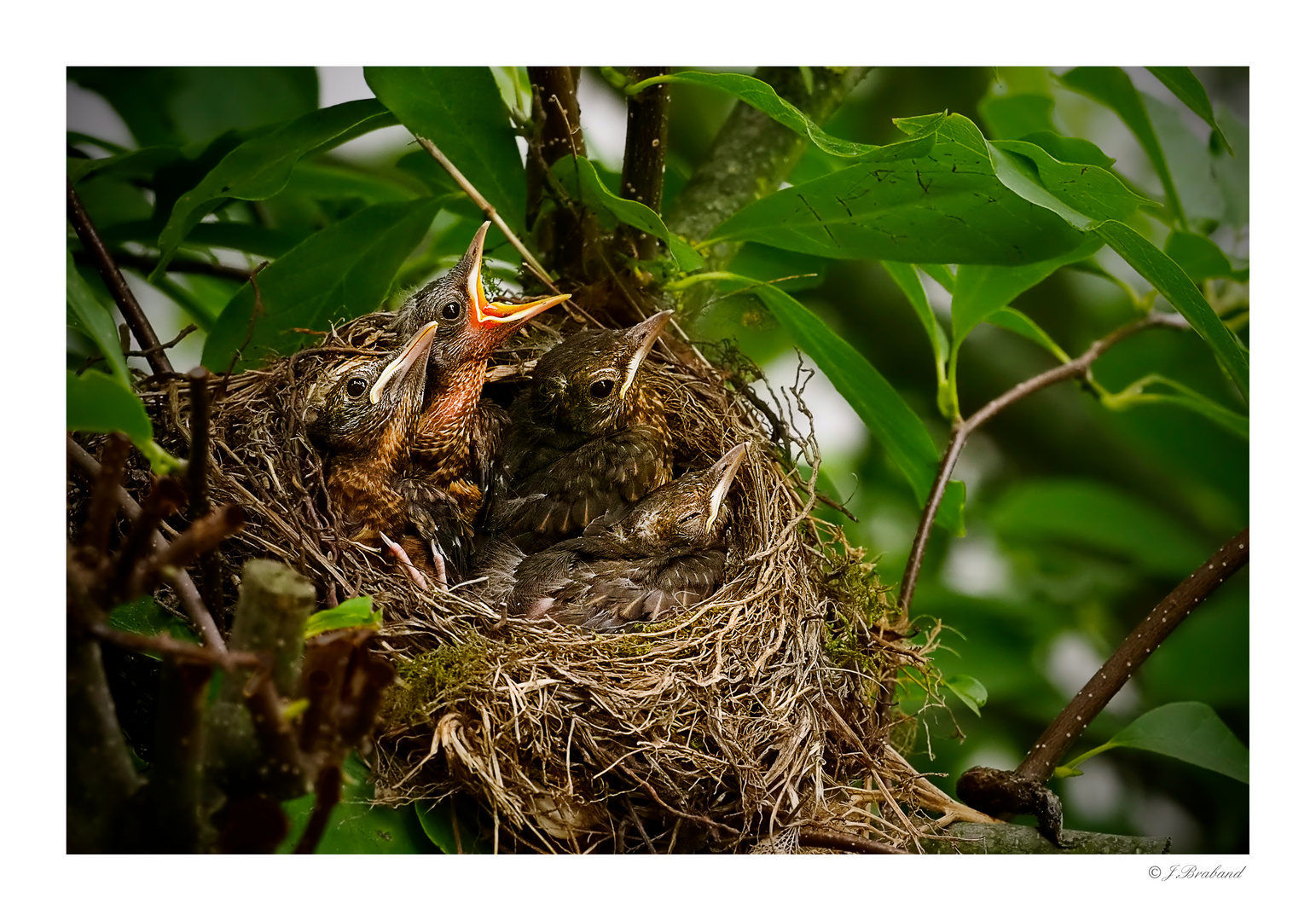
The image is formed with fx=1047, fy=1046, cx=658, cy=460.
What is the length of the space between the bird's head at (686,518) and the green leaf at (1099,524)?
A: 3.34ft

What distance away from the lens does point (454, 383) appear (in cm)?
165

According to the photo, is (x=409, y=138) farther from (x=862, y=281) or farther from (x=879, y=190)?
(x=862, y=281)

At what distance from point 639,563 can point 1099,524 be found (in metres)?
1.26

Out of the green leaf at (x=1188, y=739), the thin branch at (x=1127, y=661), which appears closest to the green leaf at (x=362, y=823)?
the thin branch at (x=1127, y=661)

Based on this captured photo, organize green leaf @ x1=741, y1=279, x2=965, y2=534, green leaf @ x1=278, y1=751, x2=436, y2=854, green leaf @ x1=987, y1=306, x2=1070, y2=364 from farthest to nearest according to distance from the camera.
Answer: green leaf @ x1=987, y1=306, x2=1070, y2=364 < green leaf @ x1=741, y1=279, x2=965, y2=534 < green leaf @ x1=278, y1=751, x2=436, y2=854

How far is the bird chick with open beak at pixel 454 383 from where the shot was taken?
157 cm

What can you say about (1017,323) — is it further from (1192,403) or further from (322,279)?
(322,279)

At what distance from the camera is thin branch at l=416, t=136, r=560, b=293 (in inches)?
52.2

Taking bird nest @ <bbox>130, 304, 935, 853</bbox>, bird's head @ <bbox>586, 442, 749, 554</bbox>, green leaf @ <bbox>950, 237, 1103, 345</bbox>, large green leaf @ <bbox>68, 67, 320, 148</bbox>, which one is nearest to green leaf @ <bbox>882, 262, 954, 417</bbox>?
green leaf @ <bbox>950, 237, 1103, 345</bbox>

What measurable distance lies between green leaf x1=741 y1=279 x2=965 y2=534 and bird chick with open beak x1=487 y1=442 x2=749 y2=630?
172 mm

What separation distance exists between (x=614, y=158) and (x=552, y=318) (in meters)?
0.41

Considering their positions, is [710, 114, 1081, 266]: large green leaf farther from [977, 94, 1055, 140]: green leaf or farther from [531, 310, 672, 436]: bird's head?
[977, 94, 1055, 140]: green leaf

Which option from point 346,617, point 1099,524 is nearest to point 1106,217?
point 346,617

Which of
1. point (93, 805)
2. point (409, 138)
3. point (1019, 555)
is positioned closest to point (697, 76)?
point (409, 138)
